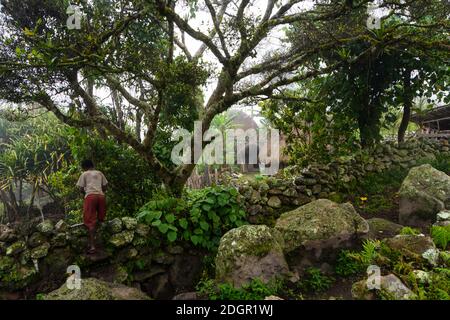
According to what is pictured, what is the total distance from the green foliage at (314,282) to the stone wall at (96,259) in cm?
212

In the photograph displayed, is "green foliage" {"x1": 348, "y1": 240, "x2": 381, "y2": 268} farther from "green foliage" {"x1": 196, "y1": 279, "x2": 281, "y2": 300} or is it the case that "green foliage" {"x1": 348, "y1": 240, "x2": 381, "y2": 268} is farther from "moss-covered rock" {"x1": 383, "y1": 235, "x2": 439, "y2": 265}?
"green foliage" {"x1": 196, "y1": 279, "x2": 281, "y2": 300}

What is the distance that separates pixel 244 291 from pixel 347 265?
1.85 m

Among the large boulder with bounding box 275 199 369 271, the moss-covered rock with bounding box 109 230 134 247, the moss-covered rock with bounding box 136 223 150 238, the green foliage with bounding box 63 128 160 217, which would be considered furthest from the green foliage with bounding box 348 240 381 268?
the green foliage with bounding box 63 128 160 217

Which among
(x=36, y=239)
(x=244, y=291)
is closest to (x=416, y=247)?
(x=244, y=291)

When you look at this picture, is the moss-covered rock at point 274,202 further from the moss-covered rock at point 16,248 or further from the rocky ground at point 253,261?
the moss-covered rock at point 16,248

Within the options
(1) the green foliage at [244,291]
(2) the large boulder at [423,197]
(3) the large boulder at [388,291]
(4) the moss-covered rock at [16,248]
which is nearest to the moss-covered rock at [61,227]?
(4) the moss-covered rock at [16,248]

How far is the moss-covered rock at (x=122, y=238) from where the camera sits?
5.36 m

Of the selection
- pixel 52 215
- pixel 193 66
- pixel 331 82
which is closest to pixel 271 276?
pixel 193 66

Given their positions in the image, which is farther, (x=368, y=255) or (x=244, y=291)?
(x=368, y=255)

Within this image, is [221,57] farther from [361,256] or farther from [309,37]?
[361,256]

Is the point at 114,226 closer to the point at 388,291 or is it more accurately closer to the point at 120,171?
the point at 120,171

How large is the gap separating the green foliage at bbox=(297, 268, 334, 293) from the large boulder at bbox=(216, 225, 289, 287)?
33cm

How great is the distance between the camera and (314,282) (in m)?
4.81

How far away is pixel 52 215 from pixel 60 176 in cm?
817
